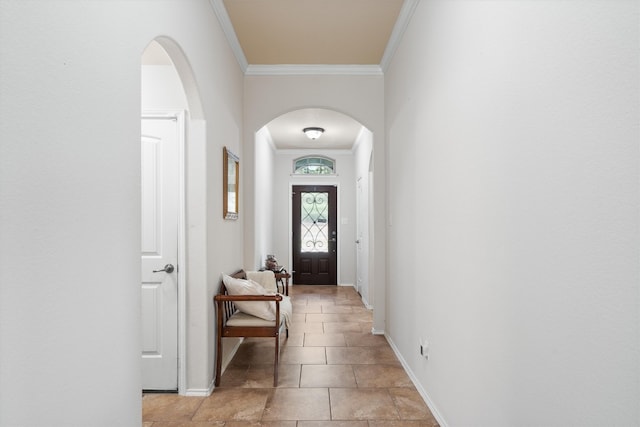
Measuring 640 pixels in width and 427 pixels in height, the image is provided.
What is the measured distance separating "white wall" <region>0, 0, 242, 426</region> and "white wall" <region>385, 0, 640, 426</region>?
4.99ft

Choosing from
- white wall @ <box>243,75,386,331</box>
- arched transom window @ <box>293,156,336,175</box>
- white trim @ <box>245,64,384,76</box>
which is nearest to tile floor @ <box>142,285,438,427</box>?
white wall @ <box>243,75,386,331</box>

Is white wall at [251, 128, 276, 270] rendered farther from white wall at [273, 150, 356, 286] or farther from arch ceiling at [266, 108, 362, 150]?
arch ceiling at [266, 108, 362, 150]

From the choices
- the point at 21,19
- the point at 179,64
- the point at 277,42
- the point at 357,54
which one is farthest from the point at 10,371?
the point at 357,54

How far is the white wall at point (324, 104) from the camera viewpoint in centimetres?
438

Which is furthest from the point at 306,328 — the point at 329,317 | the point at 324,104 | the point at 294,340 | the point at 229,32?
the point at 229,32

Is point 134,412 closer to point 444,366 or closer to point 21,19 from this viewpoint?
point 21,19

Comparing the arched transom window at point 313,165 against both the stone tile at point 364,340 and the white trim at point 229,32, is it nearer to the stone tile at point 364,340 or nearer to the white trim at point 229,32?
the white trim at point 229,32

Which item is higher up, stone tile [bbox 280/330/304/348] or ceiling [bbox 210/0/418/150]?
ceiling [bbox 210/0/418/150]

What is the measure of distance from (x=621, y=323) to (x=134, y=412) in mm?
1800

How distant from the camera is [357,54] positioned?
409cm

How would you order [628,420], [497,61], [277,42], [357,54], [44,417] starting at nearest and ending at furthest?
[628,420], [44,417], [497,61], [277,42], [357,54]

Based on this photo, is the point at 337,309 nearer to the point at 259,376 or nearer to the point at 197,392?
the point at 259,376

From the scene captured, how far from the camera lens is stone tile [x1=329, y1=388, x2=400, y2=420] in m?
2.62

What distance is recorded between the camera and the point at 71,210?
1.32 m
